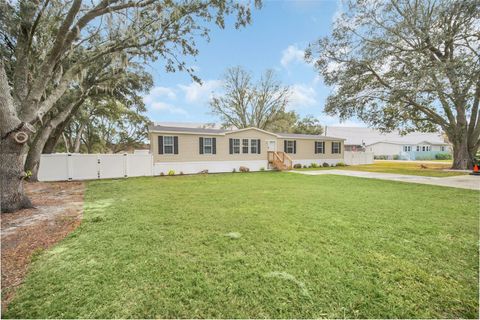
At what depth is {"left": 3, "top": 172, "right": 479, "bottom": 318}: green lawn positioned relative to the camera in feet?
6.26

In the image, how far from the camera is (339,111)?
1567cm

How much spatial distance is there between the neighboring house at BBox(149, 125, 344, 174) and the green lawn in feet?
28.2

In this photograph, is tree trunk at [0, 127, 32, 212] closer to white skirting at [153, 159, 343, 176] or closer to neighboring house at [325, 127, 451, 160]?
white skirting at [153, 159, 343, 176]

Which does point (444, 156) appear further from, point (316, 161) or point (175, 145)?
point (175, 145)

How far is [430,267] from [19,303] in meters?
4.30

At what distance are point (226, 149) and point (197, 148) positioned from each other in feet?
6.81

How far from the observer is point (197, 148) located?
1398 cm

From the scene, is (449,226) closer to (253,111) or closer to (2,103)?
(2,103)

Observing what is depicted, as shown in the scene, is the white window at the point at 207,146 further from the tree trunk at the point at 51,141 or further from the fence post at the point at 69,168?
the tree trunk at the point at 51,141

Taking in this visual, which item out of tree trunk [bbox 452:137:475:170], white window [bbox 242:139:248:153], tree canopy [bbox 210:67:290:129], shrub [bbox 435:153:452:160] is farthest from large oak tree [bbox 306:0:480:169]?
shrub [bbox 435:153:452:160]

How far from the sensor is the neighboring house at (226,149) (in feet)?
42.9

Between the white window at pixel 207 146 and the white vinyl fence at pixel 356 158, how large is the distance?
46.8ft

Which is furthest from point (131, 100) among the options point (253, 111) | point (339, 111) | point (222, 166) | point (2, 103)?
point (253, 111)

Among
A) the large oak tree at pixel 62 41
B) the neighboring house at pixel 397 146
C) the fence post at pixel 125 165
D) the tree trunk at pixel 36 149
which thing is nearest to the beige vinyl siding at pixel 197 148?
the fence post at pixel 125 165
